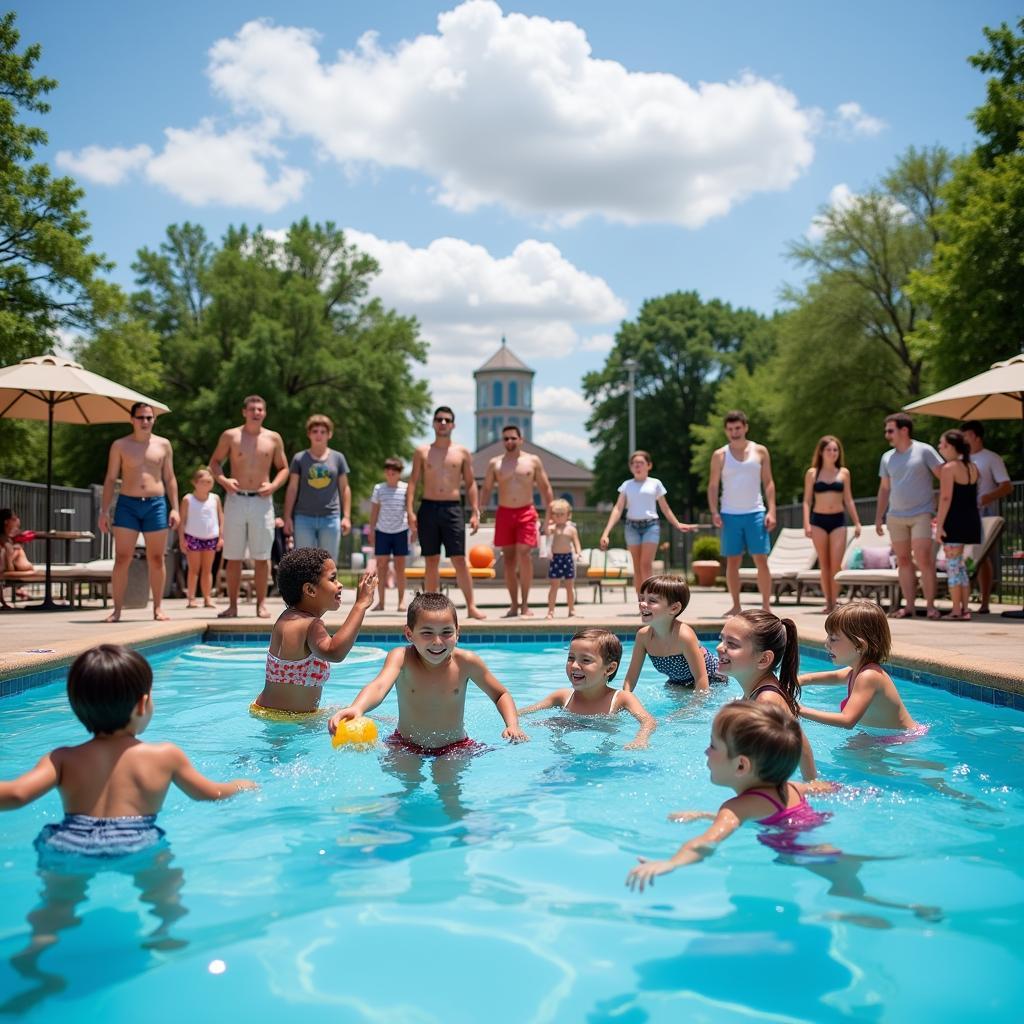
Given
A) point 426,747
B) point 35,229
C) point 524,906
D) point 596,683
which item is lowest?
point 524,906

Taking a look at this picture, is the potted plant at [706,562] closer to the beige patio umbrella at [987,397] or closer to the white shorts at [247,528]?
the beige patio umbrella at [987,397]

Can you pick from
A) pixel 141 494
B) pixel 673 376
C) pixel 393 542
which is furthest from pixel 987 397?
pixel 673 376

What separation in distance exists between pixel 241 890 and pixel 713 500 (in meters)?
8.13

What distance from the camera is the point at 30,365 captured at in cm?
1180

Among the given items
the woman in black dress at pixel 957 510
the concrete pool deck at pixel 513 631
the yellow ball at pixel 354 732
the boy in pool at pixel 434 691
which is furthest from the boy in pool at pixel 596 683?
the woman in black dress at pixel 957 510

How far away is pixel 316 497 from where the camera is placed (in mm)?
9953

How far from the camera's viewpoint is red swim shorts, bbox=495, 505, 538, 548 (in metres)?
10.5

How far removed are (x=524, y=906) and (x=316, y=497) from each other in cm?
740

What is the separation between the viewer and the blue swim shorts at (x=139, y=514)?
937 centimetres

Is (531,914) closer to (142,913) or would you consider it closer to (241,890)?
(241,890)

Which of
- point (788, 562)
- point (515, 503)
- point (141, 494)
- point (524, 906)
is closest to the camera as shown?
point (524, 906)

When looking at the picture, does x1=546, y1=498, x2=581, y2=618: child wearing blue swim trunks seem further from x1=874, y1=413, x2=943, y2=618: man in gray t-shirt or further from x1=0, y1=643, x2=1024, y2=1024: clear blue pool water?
x1=0, y1=643, x2=1024, y2=1024: clear blue pool water

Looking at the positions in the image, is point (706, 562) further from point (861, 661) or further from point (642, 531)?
point (861, 661)

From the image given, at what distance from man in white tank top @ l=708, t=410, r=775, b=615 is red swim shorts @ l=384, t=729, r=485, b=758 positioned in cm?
568
